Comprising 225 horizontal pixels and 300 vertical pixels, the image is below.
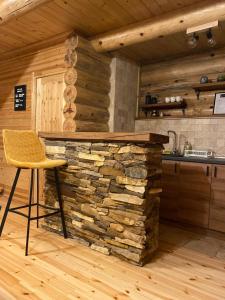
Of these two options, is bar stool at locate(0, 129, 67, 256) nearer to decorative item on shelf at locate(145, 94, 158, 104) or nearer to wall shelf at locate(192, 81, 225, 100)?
decorative item on shelf at locate(145, 94, 158, 104)

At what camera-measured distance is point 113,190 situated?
231cm

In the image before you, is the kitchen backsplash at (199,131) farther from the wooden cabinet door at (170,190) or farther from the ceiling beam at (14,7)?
the ceiling beam at (14,7)

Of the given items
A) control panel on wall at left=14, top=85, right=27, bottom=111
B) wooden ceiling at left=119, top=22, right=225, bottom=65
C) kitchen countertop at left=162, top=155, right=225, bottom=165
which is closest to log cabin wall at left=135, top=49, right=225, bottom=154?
wooden ceiling at left=119, top=22, right=225, bottom=65

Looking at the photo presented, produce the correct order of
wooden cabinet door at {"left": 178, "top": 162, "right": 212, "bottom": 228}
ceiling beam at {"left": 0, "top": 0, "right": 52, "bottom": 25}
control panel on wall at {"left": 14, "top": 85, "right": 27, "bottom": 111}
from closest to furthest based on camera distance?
ceiling beam at {"left": 0, "top": 0, "right": 52, "bottom": 25} < wooden cabinet door at {"left": 178, "top": 162, "right": 212, "bottom": 228} < control panel on wall at {"left": 14, "top": 85, "right": 27, "bottom": 111}

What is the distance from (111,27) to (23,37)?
1352 millimetres

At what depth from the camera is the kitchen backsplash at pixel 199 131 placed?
11.5ft

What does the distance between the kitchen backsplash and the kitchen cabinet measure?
671mm

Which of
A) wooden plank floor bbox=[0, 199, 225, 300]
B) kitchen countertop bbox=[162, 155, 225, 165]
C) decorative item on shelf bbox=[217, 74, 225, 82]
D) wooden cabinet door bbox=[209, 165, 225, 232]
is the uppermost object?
decorative item on shelf bbox=[217, 74, 225, 82]

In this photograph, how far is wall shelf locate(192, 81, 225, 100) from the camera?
338cm

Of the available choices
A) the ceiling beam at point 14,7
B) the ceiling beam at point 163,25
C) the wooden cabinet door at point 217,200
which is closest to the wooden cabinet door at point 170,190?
the wooden cabinet door at point 217,200

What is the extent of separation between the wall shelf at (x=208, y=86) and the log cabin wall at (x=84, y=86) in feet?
4.39

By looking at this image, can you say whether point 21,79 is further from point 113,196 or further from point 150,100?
point 113,196

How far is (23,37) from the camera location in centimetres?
366

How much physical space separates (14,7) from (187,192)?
9.60 ft
